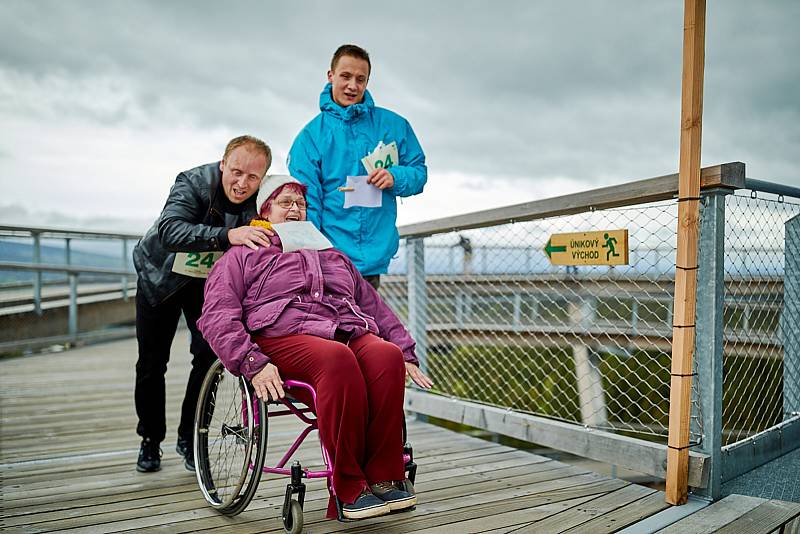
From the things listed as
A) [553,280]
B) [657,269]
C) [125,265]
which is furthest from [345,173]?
[125,265]

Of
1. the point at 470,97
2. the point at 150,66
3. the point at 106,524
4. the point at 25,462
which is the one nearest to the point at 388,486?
the point at 106,524

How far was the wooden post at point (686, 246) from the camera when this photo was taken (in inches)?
75.5

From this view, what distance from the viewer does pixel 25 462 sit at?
256 centimetres

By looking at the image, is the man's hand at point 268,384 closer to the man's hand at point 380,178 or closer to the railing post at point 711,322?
the man's hand at point 380,178

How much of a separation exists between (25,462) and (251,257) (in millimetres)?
1476

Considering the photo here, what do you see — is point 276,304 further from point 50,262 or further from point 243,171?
point 50,262

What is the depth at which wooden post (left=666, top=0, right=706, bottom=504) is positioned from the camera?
1918mm

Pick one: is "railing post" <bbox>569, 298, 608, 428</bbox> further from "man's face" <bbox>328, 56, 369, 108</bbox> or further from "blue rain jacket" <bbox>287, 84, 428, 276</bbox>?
"man's face" <bbox>328, 56, 369, 108</bbox>

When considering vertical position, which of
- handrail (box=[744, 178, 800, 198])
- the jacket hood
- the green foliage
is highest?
the jacket hood

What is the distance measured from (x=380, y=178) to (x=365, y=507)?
1176 mm

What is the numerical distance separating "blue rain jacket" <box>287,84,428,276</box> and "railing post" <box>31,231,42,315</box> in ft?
13.9

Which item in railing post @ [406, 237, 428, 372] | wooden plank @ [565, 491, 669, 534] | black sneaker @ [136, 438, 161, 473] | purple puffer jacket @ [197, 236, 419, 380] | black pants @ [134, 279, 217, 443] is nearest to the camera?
purple puffer jacket @ [197, 236, 419, 380]

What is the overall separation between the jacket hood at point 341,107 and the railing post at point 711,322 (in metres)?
1.21

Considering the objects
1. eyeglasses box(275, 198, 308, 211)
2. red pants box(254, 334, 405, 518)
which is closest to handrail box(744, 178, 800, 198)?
red pants box(254, 334, 405, 518)
